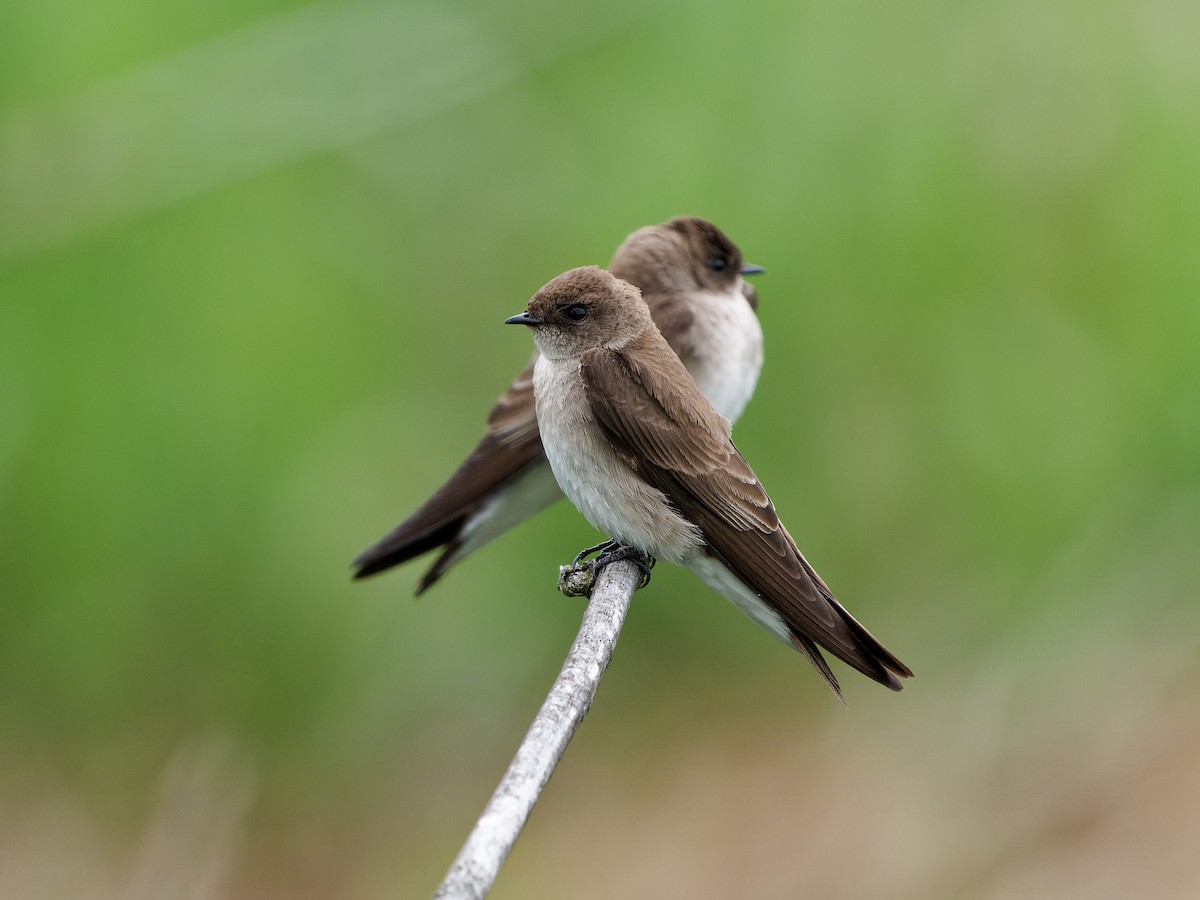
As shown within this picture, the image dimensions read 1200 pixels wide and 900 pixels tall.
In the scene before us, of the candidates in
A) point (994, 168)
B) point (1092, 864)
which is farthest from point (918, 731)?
point (994, 168)

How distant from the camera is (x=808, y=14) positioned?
4.55 metres

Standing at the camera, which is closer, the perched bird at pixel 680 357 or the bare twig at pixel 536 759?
the bare twig at pixel 536 759

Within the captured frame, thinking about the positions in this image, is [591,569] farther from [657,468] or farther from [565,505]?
[565,505]

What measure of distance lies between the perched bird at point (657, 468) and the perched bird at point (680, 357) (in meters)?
0.62

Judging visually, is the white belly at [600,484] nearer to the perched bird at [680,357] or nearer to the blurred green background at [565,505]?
the perched bird at [680,357]

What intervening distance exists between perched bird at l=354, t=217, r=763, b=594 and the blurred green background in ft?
1.33

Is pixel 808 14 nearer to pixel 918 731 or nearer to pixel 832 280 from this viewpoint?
pixel 832 280

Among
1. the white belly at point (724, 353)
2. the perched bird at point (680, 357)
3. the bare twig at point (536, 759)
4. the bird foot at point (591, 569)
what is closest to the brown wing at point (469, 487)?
the perched bird at point (680, 357)

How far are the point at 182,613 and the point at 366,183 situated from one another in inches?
51.3

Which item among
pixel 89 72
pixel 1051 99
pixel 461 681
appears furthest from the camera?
pixel 1051 99

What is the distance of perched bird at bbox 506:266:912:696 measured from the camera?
283cm

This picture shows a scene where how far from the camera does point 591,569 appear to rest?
286 cm

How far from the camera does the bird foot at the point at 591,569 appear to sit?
2.82 metres

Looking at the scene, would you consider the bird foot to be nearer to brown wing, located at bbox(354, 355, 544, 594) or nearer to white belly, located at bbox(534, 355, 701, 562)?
white belly, located at bbox(534, 355, 701, 562)
